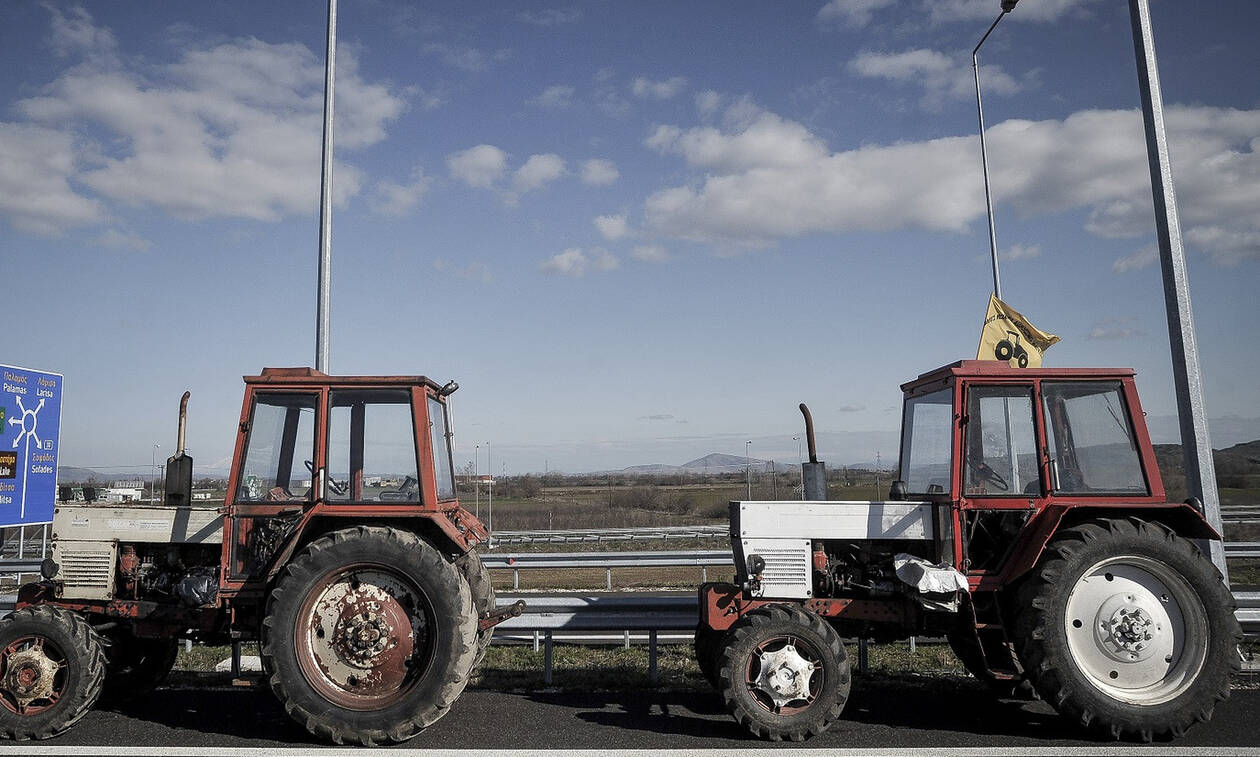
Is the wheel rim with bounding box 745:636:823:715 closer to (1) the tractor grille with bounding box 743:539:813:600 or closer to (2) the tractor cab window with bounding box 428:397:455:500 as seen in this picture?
(1) the tractor grille with bounding box 743:539:813:600

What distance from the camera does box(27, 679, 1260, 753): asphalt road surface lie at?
18.2ft

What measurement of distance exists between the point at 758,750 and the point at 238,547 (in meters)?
3.90

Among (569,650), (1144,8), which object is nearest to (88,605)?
(569,650)

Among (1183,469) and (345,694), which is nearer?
(345,694)

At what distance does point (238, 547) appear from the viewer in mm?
6168

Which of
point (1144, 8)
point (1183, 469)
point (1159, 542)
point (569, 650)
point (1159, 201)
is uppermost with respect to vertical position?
point (1144, 8)

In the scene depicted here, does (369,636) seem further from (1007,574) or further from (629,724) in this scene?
(1007,574)

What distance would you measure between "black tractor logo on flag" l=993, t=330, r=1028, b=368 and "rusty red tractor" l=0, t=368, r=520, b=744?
297 inches

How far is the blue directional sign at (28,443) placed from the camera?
28.7 ft

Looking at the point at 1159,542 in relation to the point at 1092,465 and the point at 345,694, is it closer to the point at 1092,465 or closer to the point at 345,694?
the point at 1092,465

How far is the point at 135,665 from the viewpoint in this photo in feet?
22.1

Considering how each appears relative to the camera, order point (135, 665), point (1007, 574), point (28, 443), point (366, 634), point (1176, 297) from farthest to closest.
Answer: point (28, 443), point (1176, 297), point (135, 665), point (1007, 574), point (366, 634)

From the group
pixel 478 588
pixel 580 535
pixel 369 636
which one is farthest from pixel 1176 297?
pixel 580 535

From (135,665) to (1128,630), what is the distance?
734cm
